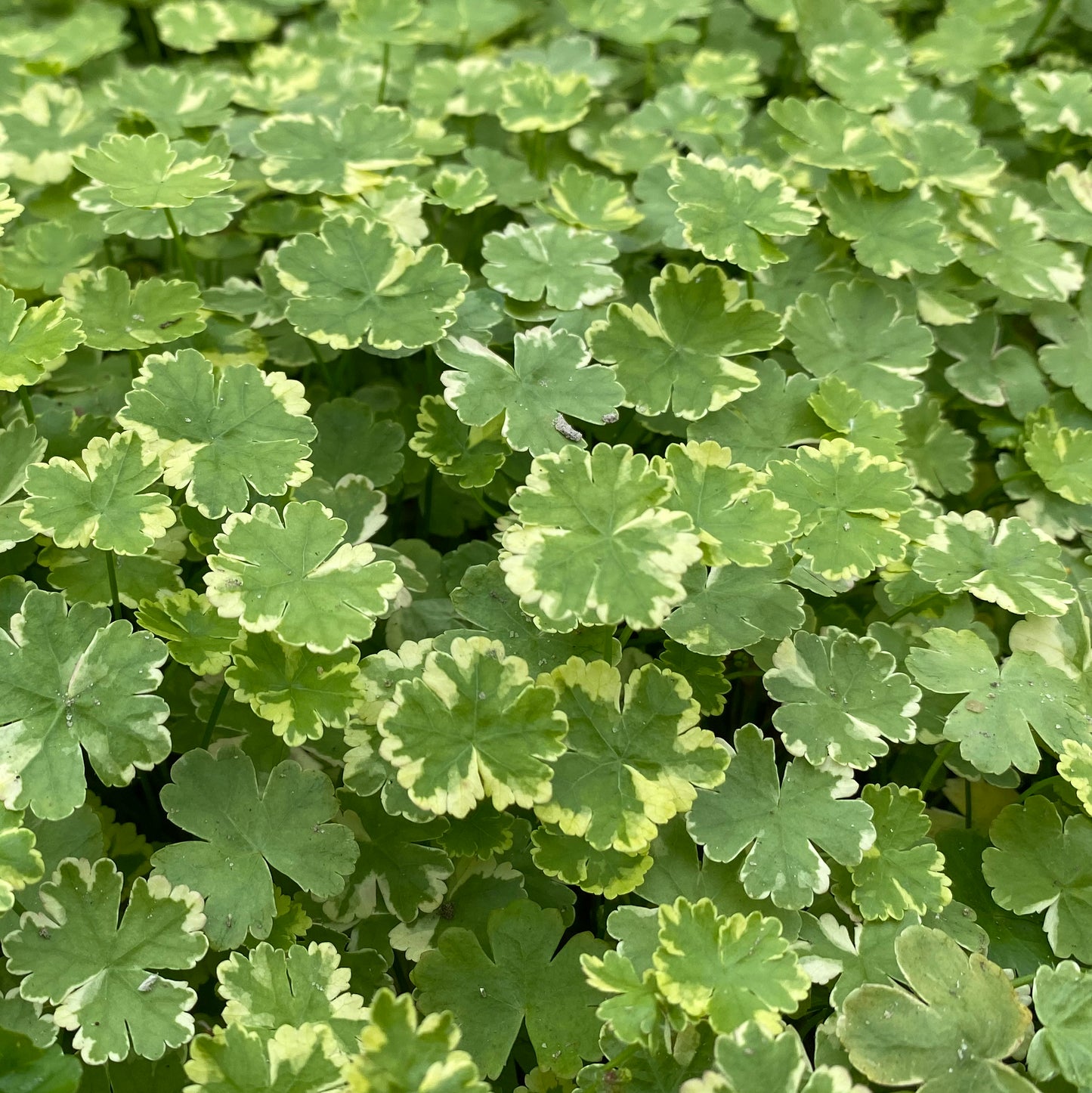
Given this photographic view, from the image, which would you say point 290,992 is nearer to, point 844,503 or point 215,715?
point 215,715

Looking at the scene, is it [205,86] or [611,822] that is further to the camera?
[205,86]

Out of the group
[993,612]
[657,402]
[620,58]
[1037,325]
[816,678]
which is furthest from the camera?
[620,58]

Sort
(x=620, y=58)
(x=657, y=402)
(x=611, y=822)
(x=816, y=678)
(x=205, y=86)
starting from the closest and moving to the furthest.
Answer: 1. (x=611, y=822)
2. (x=816, y=678)
3. (x=657, y=402)
4. (x=205, y=86)
5. (x=620, y=58)

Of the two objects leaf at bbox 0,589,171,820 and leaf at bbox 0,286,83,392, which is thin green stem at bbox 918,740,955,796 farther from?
leaf at bbox 0,286,83,392

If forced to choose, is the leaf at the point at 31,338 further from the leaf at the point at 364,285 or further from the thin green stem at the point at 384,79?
the thin green stem at the point at 384,79

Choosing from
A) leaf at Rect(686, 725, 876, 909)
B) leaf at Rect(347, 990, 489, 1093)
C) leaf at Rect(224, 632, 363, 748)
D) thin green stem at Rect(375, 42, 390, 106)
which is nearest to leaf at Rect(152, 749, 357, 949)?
leaf at Rect(224, 632, 363, 748)

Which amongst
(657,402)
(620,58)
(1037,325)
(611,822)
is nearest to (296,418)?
(657,402)

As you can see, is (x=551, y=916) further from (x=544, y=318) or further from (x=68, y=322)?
(x=68, y=322)
